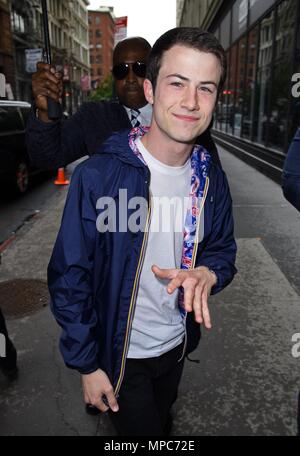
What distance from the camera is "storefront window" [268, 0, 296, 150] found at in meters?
10.1

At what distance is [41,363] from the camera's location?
127 inches

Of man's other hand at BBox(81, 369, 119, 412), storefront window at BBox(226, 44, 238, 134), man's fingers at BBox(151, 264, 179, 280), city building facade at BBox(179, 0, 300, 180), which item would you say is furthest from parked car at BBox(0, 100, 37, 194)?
storefront window at BBox(226, 44, 238, 134)

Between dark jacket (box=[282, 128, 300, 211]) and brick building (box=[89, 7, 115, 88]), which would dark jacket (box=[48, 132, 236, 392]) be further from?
brick building (box=[89, 7, 115, 88])

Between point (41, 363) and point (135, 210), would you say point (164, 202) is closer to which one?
point (135, 210)

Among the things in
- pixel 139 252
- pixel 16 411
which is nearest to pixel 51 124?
pixel 139 252

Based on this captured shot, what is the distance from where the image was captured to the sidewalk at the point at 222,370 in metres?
2.60

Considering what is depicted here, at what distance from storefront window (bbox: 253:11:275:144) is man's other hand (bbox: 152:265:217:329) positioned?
11.9 metres

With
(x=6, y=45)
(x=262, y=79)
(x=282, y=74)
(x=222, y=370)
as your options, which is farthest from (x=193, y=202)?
(x=6, y=45)

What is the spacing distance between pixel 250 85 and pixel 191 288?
1489 cm

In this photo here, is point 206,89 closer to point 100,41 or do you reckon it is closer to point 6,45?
point 6,45

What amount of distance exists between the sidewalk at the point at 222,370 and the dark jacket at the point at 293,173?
1.63 metres

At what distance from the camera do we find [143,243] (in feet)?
5.60

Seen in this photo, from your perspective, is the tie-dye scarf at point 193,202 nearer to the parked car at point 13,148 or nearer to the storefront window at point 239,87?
the parked car at point 13,148

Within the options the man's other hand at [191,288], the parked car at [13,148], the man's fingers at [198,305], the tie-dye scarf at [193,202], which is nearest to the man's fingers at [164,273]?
the man's other hand at [191,288]
